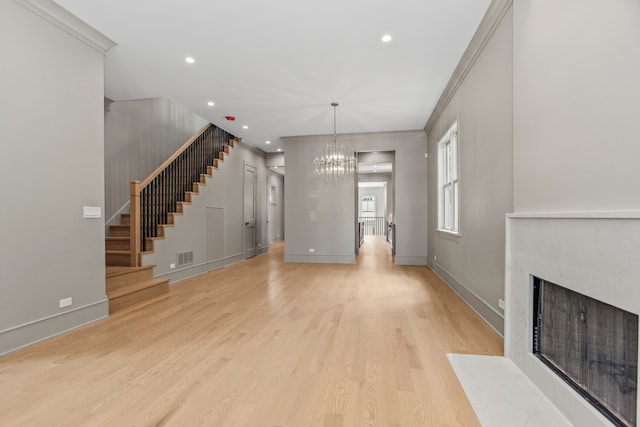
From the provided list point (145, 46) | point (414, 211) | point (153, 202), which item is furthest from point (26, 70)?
point (414, 211)

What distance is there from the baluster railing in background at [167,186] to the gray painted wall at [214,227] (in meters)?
0.22

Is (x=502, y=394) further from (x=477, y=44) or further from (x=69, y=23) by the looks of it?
(x=69, y=23)

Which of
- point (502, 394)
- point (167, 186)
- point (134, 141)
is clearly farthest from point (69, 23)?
point (502, 394)

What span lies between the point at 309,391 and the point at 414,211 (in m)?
5.76

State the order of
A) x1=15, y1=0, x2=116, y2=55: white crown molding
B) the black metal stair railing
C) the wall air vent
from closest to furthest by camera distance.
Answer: x1=15, y1=0, x2=116, y2=55: white crown molding
the black metal stair railing
the wall air vent

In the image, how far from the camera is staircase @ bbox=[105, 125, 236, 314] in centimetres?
405

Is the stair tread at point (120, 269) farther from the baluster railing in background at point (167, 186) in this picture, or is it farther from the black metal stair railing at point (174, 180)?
the black metal stair railing at point (174, 180)

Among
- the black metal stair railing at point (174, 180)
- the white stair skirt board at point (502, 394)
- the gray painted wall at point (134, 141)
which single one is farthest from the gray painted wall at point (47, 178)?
the white stair skirt board at point (502, 394)

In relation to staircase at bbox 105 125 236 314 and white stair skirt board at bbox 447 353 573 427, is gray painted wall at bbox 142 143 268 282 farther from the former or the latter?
white stair skirt board at bbox 447 353 573 427

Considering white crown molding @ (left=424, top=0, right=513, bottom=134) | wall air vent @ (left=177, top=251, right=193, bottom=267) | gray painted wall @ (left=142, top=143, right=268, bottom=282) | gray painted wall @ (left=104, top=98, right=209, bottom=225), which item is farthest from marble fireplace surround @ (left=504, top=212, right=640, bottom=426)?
gray painted wall @ (left=104, top=98, right=209, bottom=225)

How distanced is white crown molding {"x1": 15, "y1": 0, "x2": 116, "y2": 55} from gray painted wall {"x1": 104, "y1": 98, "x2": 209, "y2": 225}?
2578 mm

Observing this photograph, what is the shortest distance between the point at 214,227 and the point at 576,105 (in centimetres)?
624

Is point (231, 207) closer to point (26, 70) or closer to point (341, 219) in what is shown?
point (341, 219)

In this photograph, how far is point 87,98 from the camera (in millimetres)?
3211
